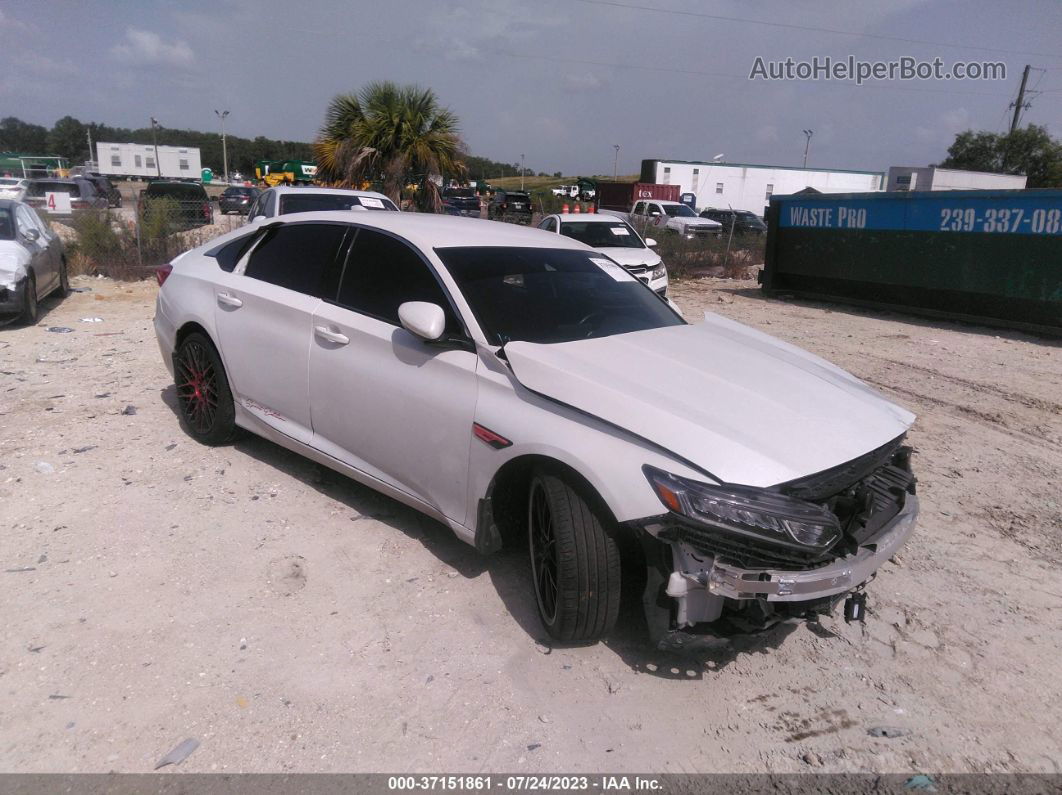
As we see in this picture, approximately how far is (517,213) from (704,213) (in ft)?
27.5

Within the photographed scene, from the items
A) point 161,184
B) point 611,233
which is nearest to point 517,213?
point 161,184

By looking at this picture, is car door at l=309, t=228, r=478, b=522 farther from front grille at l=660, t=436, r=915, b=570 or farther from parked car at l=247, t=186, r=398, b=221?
parked car at l=247, t=186, r=398, b=221

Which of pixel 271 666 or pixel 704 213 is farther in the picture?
pixel 704 213

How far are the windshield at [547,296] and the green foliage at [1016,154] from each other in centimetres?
5604

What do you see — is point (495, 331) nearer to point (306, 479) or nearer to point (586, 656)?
point (586, 656)

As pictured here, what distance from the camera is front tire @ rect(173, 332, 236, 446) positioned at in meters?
5.11

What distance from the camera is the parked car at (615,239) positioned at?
12.3m

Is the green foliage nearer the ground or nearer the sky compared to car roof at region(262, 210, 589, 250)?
nearer the sky

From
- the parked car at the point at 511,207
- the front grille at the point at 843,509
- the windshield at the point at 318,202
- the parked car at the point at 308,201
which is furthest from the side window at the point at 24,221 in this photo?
the parked car at the point at 511,207

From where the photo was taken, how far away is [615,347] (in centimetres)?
367

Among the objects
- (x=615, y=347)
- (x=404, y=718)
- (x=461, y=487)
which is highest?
(x=615, y=347)

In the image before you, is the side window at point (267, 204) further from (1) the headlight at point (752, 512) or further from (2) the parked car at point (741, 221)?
(2) the parked car at point (741, 221)

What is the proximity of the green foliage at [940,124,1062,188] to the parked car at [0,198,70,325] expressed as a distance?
183 ft

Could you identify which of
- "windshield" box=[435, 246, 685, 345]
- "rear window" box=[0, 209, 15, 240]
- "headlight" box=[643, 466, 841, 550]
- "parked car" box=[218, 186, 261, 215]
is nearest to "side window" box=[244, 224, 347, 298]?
"windshield" box=[435, 246, 685, 345]
